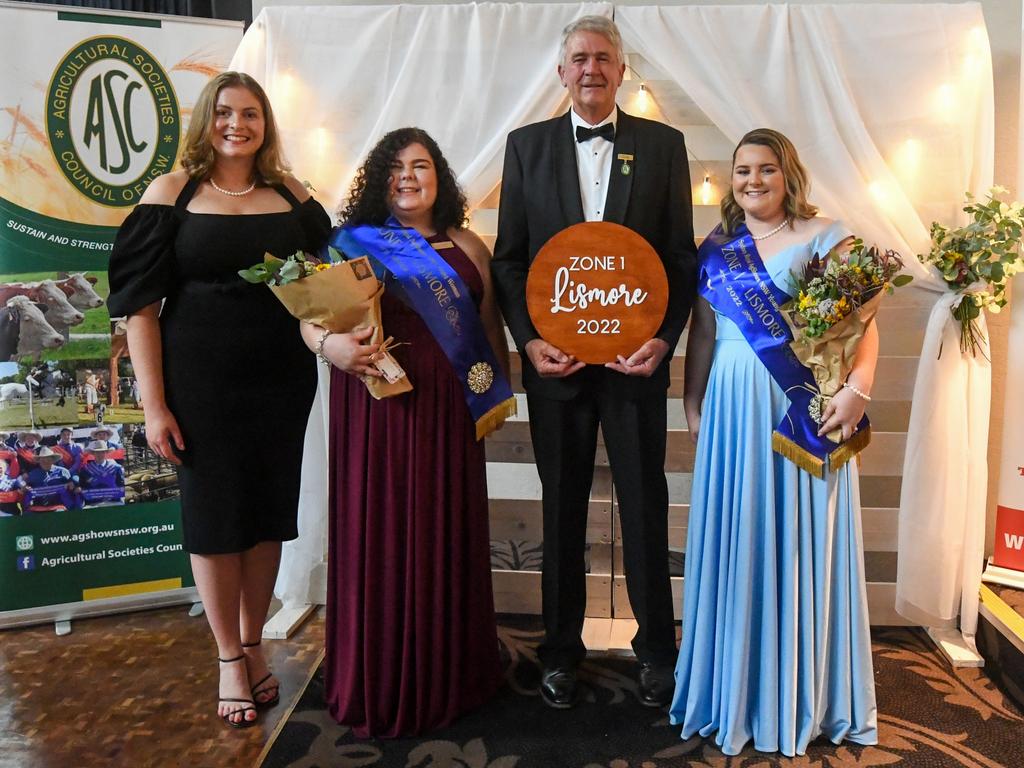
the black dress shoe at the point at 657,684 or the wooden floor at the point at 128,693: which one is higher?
the black dress shoe at the point at 657,684

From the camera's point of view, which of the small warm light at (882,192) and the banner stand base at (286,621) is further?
the banner stand base at (286,621)

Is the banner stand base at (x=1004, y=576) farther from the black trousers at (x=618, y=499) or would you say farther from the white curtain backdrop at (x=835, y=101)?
the black trousers at (x=618, y=499)

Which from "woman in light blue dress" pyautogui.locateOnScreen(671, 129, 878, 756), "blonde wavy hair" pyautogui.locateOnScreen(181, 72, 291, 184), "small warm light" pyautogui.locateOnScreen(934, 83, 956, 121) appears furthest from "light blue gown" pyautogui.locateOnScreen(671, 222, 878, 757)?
"blonde wavy hair" pyautogui.locateOnScreen(181, 72, 291, 184)

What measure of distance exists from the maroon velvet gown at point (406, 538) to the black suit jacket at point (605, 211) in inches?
5.4

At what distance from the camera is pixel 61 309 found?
249 cm

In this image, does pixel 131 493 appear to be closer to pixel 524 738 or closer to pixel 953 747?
pixel 524 738

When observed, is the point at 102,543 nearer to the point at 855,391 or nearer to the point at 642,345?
the point at 642,345

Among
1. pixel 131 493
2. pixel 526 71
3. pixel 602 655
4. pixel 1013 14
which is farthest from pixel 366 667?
pixel 1013 14

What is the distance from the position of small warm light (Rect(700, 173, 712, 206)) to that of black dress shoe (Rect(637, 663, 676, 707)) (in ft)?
4.74

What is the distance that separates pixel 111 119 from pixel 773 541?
7.52 ft

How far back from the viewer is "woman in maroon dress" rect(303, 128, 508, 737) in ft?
5.99

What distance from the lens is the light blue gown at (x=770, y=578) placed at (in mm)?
Answer: 1768

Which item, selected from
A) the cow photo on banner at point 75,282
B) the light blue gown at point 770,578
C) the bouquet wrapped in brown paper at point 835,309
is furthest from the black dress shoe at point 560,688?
the cow photo on banner at point 75,282

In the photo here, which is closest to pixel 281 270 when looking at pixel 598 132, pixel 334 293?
pixel 334 293
